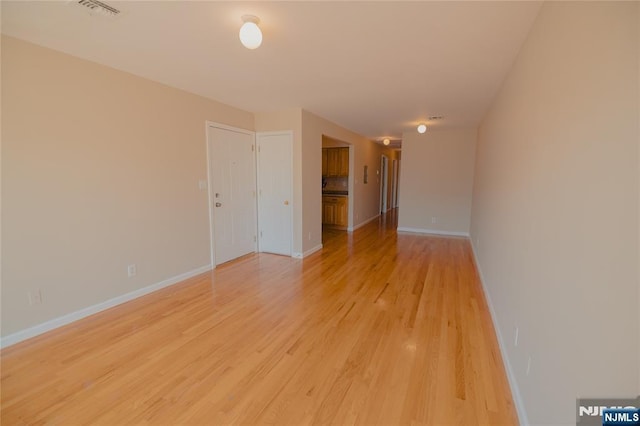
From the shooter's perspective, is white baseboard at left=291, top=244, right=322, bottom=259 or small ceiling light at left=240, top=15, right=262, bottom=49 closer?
small ceiling light at left=240, top=15, right=262, bottom=49

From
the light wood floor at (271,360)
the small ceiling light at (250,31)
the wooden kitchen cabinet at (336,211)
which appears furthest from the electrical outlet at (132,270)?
the wooden kitchen cabinet at (336,211)

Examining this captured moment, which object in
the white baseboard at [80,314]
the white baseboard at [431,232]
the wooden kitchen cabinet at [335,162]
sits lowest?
the white baseboard at [80,314]

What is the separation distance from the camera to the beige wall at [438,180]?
245 inches

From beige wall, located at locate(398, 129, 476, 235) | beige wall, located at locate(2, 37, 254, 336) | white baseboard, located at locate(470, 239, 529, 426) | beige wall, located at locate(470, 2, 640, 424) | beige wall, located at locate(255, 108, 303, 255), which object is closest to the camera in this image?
beige wall, located at locate(470, 2, 640, 424)

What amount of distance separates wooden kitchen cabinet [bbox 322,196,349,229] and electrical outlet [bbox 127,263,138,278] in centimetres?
462

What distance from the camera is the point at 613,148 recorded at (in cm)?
86

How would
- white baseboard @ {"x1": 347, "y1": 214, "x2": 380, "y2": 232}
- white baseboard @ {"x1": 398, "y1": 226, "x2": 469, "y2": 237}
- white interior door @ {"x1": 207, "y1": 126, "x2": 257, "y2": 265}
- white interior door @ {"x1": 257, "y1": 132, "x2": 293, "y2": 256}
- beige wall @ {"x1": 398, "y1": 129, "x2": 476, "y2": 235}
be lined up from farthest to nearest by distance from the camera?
white baseboard @ {"x1": 347, "y1": 214, "x2": 380, "y2": 232} < white baseboard @ {"x1": 398, "y1": 226, "x2": 469, "y2": 237} < beige wall @ {"x1": 398, "y1": 129, "x2": 476, "y2": 235} < white interior door @ {"x1": 257, "y1": 132, "x2": 293, "y2": 256} < white interior door @ {"x1": 207, "y1": 126, "x2": 257, "y2": 265}

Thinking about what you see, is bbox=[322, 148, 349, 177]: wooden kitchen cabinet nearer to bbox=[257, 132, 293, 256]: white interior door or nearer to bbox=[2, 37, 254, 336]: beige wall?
bbox=[257, 132, 293, 256]: white interior door

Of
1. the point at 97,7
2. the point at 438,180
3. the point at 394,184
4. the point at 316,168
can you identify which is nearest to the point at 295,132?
the point at 316,168

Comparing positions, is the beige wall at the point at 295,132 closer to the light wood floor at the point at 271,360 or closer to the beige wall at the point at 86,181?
the beige wall at the point at 86,181

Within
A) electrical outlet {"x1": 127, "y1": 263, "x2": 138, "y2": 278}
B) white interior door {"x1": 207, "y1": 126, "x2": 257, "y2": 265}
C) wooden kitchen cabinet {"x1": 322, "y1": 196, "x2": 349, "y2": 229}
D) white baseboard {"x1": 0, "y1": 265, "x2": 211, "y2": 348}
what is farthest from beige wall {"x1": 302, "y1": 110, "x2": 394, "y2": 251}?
electrical outlet {"x1": 127, "y1": 263, "x2": 138, "y2": 278}

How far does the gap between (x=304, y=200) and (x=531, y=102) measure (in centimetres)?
328

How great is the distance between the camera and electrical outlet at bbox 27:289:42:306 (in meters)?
2.32

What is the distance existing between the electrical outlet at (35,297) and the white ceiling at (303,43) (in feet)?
6.63
